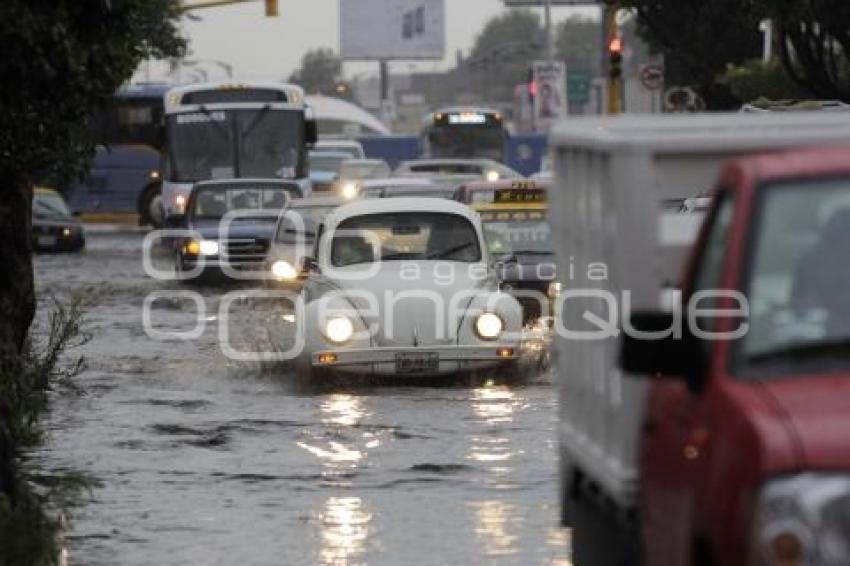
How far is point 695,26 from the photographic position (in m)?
52.4

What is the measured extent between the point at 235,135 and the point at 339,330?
26.8 metres

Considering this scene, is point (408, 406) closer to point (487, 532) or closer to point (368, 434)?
point (368, 434)

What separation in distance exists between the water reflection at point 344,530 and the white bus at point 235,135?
105ft

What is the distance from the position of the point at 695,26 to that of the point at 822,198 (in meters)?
45.3

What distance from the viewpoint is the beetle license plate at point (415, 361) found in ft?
65.1

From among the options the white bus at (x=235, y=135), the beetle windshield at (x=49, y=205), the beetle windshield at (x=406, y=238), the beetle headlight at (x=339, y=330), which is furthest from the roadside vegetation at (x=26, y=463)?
the beetle windshield at (x=49, y=205)

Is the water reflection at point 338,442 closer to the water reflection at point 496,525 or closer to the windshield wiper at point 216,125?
the water reflection at point 496,525

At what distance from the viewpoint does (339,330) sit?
19.9m

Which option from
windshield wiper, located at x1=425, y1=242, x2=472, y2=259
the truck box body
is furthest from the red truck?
windshield wiper, located at x1=425, y1=242, x2=472, y2=259

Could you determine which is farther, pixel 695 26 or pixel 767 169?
pixel 695 26

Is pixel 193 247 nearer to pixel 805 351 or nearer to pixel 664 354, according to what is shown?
pixel 664 354

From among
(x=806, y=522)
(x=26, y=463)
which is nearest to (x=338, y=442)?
(x=26, y=463)

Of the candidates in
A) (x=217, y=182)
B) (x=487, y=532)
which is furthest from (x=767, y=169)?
(x=217, y=182)

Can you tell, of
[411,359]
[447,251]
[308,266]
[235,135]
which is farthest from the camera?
[235,135]
